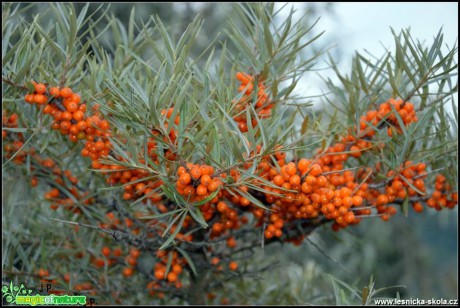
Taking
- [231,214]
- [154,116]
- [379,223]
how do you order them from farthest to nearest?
[379,223]
[231,214]
[154,116]

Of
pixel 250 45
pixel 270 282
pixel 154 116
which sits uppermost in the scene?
pixel 250 45

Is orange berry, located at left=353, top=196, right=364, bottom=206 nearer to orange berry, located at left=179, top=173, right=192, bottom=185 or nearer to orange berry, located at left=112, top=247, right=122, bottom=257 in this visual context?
orange berry, located at left=179, top=173, right=192, bottom=185

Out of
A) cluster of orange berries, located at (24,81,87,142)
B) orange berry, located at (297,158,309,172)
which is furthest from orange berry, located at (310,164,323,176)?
cluster of orange berries, located at (24,81,87,142)

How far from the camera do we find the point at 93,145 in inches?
20.4

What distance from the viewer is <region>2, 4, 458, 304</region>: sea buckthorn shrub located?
17.7 inches

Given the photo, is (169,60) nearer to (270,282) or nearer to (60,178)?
(60,178)

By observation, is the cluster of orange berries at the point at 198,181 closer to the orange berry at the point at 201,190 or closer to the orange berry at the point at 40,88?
the orange berry at the point at 201,190

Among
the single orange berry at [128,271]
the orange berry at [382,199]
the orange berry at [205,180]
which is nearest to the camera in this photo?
the orange berry at [205,180]

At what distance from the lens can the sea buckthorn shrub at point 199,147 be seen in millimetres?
448

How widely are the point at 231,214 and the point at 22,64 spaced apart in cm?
25

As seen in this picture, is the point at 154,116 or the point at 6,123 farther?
the point at 6,123

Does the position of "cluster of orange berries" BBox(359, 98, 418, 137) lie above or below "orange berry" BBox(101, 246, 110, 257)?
above

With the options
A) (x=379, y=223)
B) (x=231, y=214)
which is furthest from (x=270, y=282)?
(x=379, y=223)

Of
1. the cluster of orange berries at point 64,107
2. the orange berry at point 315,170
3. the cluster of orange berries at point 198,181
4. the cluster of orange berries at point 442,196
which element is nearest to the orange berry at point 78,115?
the cluster of orange berries at point 64,107
